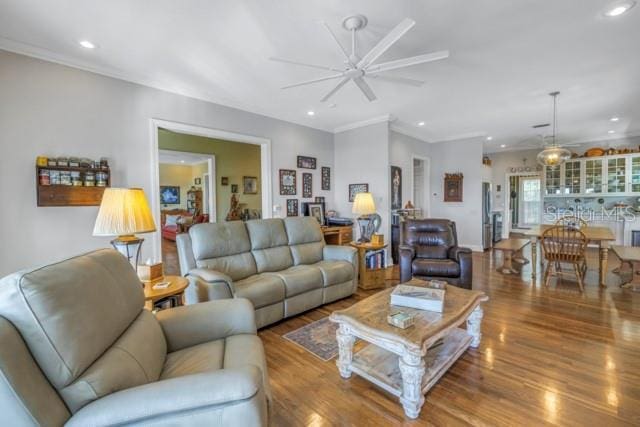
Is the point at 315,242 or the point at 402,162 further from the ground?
the point at 402,162

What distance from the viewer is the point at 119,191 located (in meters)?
2.13

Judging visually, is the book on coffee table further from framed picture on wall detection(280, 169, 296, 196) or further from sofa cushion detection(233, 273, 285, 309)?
framed picture on wall detection(280, 169, 296, 196)

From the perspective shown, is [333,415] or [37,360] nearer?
[37,360]

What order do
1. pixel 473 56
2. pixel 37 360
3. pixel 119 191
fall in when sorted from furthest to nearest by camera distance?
pixel 473 56, pixel 119 191, pixel 37 360

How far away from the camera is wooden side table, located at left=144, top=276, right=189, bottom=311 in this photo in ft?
6.79

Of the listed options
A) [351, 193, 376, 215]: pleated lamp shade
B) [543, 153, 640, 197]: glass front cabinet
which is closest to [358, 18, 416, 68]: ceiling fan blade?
[351, 193, 376, 215]: pleated lamp shade

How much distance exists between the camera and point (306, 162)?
542 cm

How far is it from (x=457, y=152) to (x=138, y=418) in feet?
23.9

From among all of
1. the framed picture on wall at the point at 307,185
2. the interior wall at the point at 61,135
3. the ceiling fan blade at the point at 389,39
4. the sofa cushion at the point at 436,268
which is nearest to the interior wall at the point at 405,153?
the framed picture on wall at the point at 307,185

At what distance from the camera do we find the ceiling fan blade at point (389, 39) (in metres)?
1.89

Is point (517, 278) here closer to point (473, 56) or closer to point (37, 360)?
point (473, 56)

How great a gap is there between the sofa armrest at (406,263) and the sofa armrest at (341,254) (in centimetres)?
59

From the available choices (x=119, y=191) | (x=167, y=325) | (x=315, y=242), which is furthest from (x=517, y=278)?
(x=119, y=191)

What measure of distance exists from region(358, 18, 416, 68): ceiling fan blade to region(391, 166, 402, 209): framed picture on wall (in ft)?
11.1
